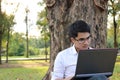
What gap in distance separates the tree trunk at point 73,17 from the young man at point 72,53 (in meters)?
1.87

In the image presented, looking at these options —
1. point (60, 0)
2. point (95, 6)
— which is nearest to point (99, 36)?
point (95, 6)

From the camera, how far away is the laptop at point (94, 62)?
14.1 ft

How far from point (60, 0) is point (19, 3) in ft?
90.7

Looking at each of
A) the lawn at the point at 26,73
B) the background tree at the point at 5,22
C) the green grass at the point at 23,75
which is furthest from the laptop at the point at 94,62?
the background tree at the point at 5,22

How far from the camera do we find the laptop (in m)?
4.29

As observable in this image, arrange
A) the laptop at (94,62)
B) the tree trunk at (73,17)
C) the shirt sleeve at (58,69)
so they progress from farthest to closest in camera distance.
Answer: the tree trunk at (73,17), the shirt sleeve at (58,69), the laptop at (94,62)

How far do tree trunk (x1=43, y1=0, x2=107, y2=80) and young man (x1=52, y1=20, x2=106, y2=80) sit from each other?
1867 mm

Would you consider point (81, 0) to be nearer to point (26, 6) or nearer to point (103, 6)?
point (103, 6)

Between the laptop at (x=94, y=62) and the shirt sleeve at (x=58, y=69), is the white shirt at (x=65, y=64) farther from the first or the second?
the laptop at (x=94, y=62)

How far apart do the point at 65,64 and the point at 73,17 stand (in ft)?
6.66

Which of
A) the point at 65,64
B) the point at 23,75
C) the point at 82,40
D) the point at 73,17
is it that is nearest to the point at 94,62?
the point at 82,40

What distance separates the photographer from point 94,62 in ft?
14.5

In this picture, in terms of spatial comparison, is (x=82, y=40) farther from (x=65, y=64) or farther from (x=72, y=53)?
(x=65, y=64)

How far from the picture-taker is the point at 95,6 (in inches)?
257
